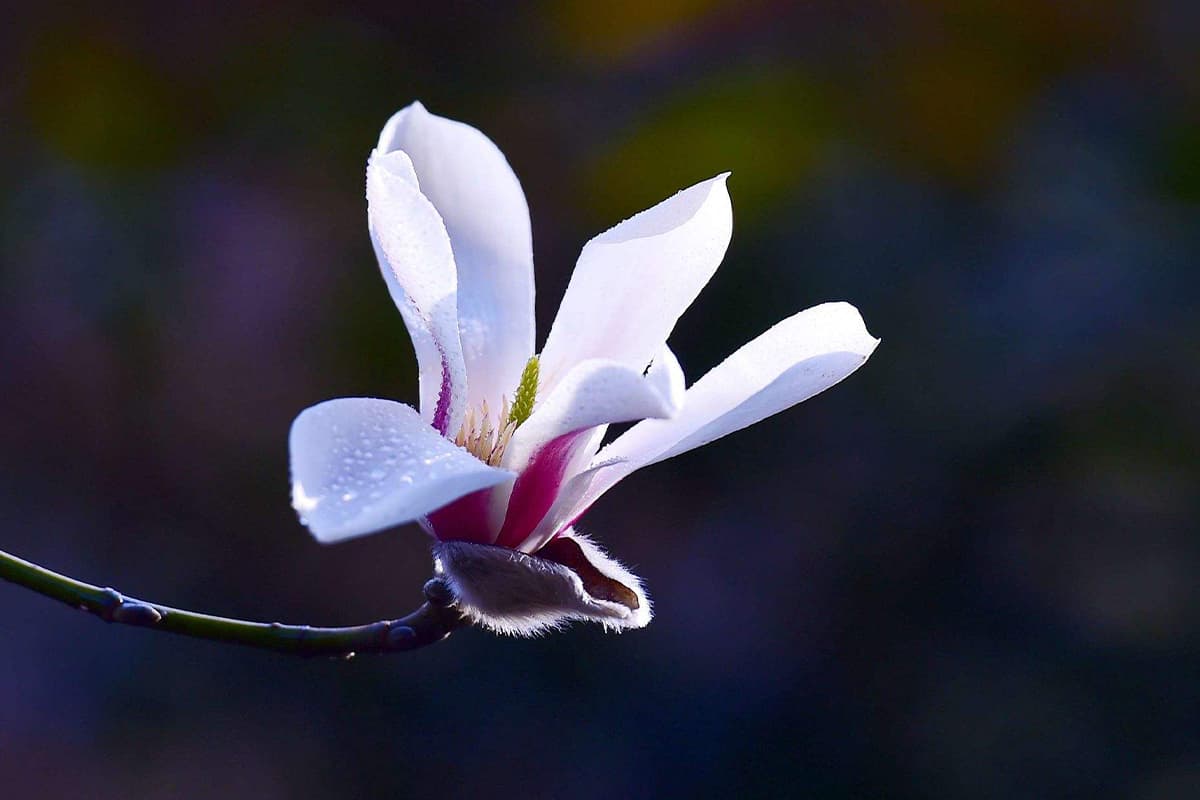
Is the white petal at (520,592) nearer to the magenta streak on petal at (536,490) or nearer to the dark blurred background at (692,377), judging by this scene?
the magenta streak on petal at (536,490)

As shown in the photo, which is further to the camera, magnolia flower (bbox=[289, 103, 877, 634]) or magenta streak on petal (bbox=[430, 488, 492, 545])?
magenta streak on petal (bbox=[430, 488, 492, 545])

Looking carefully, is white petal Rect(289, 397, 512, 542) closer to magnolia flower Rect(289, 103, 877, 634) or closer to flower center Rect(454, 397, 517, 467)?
magnolia flower Rect(289, 103, 877, 634)

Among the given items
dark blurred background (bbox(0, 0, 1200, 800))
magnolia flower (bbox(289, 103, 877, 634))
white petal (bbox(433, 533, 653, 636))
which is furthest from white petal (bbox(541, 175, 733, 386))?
dark blurred background (bbox(0, 0, 1200, 800))

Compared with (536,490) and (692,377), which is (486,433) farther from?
(692,377)

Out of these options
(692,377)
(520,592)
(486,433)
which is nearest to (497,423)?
(486,433)

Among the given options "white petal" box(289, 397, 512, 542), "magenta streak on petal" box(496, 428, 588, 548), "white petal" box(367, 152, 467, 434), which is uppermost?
"white petal" box(367, 152, 467, 434)

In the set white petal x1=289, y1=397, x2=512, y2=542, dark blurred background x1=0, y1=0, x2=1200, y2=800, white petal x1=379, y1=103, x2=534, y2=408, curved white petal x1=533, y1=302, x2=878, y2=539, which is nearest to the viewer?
white petal x1=289, y1=397, x2=512, y2=542
